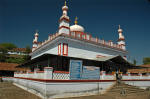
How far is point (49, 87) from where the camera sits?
→ 9.81 meters

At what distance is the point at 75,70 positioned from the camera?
11.6 metres

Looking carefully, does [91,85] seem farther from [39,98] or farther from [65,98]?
[39,98]

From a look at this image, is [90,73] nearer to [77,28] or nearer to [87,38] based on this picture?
[87,38]

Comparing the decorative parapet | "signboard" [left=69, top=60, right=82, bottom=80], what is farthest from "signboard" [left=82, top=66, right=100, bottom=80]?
the decorative parapet

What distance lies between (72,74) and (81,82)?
3.74 ft

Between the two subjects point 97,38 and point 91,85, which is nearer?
point 91,85

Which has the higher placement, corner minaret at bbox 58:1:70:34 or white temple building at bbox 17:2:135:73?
corner minaret at bbox 58:1:70:34

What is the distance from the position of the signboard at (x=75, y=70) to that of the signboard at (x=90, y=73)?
22.0 inches

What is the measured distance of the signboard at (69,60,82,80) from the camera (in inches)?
448

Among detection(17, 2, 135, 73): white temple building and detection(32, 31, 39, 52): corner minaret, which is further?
detection(32, 31, 39, 52): corner minaret

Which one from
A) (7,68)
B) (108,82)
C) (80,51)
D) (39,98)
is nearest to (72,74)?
(39,98)

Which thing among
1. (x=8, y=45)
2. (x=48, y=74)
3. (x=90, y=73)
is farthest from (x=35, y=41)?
(x=8, y=45)

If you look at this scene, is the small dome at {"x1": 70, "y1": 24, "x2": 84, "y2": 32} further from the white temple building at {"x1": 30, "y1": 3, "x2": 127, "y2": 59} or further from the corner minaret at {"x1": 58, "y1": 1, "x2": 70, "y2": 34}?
the corner minaret at {"x1": 58, "y1": 1, "x2": 70, "y2": 34}

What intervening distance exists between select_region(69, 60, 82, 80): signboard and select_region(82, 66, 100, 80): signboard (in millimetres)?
558
